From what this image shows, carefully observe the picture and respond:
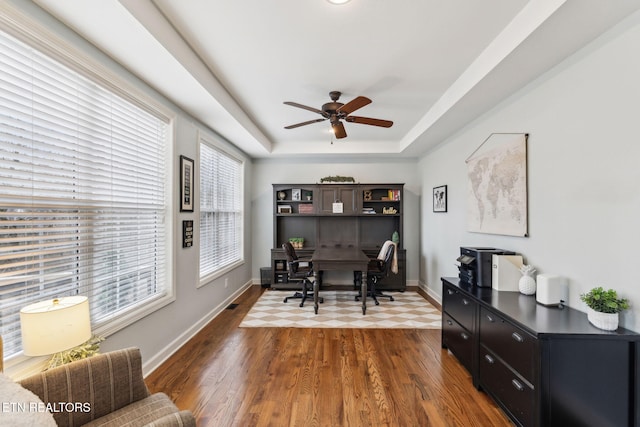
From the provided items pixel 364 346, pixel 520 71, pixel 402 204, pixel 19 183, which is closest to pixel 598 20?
pixel 520 71

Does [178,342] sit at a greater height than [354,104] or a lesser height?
lesser

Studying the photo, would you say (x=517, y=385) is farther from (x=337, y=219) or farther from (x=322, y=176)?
(x=322, y=176)

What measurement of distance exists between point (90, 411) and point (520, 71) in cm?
346

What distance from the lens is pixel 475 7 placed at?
188 centimetres

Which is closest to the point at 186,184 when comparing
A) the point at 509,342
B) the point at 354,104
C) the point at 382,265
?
the point at 354,104

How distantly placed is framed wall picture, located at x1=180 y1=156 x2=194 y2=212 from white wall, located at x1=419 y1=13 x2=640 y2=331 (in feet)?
10.8

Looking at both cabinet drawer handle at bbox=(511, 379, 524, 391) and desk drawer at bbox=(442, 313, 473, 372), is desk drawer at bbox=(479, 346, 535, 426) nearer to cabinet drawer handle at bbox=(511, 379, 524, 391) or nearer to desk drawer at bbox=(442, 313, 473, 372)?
cabinet drawer handle at bbox=(511, 379, 524, 391)

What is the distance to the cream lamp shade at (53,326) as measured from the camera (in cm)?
133

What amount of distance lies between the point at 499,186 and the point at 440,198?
1.62 metres

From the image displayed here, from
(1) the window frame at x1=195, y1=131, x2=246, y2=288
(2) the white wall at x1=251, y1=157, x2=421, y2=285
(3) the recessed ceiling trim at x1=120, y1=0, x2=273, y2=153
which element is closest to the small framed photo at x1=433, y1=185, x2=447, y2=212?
(2) the white wall at x1=251, y1=157, x2=421, y2=285

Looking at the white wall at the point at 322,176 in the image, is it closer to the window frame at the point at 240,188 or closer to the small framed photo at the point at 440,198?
the window frame at the point at 240,188

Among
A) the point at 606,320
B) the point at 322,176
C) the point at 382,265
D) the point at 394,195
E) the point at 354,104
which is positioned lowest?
the point at 382,265

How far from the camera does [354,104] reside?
2836mm

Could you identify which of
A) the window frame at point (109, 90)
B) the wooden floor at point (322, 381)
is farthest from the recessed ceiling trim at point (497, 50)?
the window frame at point (109, 90)
